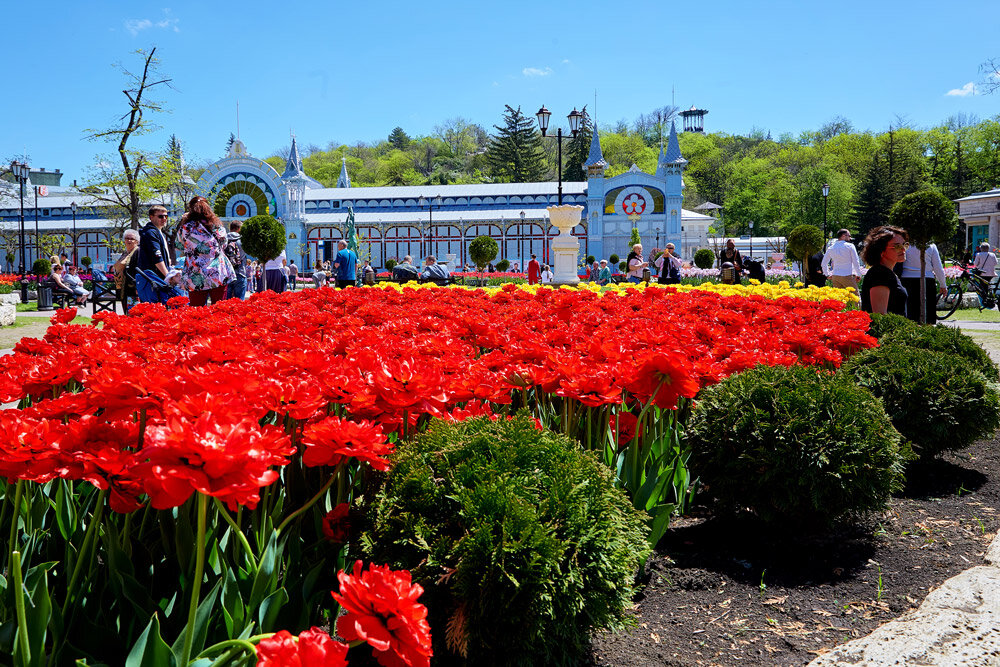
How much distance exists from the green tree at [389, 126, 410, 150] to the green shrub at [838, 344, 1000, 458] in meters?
118

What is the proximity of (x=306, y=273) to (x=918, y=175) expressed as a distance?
48.6 metres

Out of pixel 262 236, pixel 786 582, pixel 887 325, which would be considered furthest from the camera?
pixel 262 236

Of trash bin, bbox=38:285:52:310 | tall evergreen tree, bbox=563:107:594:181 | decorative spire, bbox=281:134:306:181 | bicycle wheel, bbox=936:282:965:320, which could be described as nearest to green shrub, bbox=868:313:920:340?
bicycle wheel, bbox=936:282:965:320

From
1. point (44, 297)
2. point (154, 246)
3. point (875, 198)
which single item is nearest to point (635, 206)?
point (875, 198)

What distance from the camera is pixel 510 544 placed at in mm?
1674

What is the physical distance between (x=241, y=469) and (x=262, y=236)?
14.3 m

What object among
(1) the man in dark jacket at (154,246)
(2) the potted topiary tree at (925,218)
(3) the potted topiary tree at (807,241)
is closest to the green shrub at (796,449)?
(1) the man in dark jacket at (154,246)

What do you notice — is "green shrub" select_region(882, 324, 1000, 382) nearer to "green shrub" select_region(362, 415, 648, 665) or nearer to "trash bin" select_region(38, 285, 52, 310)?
"green shrub" select_region(362, 415, 648, 665)

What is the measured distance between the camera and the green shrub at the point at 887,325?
5.11 meters

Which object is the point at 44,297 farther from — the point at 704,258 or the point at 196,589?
the point at 704,258

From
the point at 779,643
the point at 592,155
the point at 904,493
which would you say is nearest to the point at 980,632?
the point at 779,643

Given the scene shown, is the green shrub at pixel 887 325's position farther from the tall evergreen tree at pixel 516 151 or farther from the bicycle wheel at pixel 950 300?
the tall evergreen tree at pixel 516 151

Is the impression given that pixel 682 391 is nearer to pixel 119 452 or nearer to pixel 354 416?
pixel 354 416

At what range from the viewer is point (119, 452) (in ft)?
5.37
